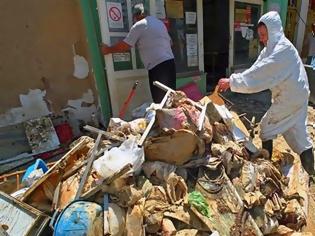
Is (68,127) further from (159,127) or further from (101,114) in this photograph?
(159,127)

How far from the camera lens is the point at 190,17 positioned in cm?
534

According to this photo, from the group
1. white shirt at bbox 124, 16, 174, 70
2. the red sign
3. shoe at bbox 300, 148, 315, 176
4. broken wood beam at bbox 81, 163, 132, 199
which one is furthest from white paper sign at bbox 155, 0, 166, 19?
broken wood beam at bbox 81, 163, 132, 199

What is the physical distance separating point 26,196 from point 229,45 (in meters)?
5.28

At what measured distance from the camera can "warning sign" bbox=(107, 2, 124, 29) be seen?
4025 mm

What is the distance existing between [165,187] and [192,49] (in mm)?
3580

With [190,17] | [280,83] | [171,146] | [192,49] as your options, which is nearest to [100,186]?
[171,146]

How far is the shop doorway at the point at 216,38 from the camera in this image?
6.60 metres

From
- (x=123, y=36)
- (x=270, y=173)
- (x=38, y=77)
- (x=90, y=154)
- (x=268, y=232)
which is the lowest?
(x=268, y=232)

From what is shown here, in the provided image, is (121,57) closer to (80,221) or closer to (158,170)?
(158,170)

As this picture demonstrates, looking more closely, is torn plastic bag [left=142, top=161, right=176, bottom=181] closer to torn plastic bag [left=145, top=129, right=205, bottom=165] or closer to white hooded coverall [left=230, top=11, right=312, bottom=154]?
torn plastic bag [left=145, top=129, right=205, bottom=165]

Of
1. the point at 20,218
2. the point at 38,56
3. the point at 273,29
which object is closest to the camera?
the point at 20,218

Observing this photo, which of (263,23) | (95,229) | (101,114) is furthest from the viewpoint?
(101,114)

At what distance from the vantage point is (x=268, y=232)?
7.84ft

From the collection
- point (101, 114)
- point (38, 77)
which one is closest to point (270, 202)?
point (101, 114)
